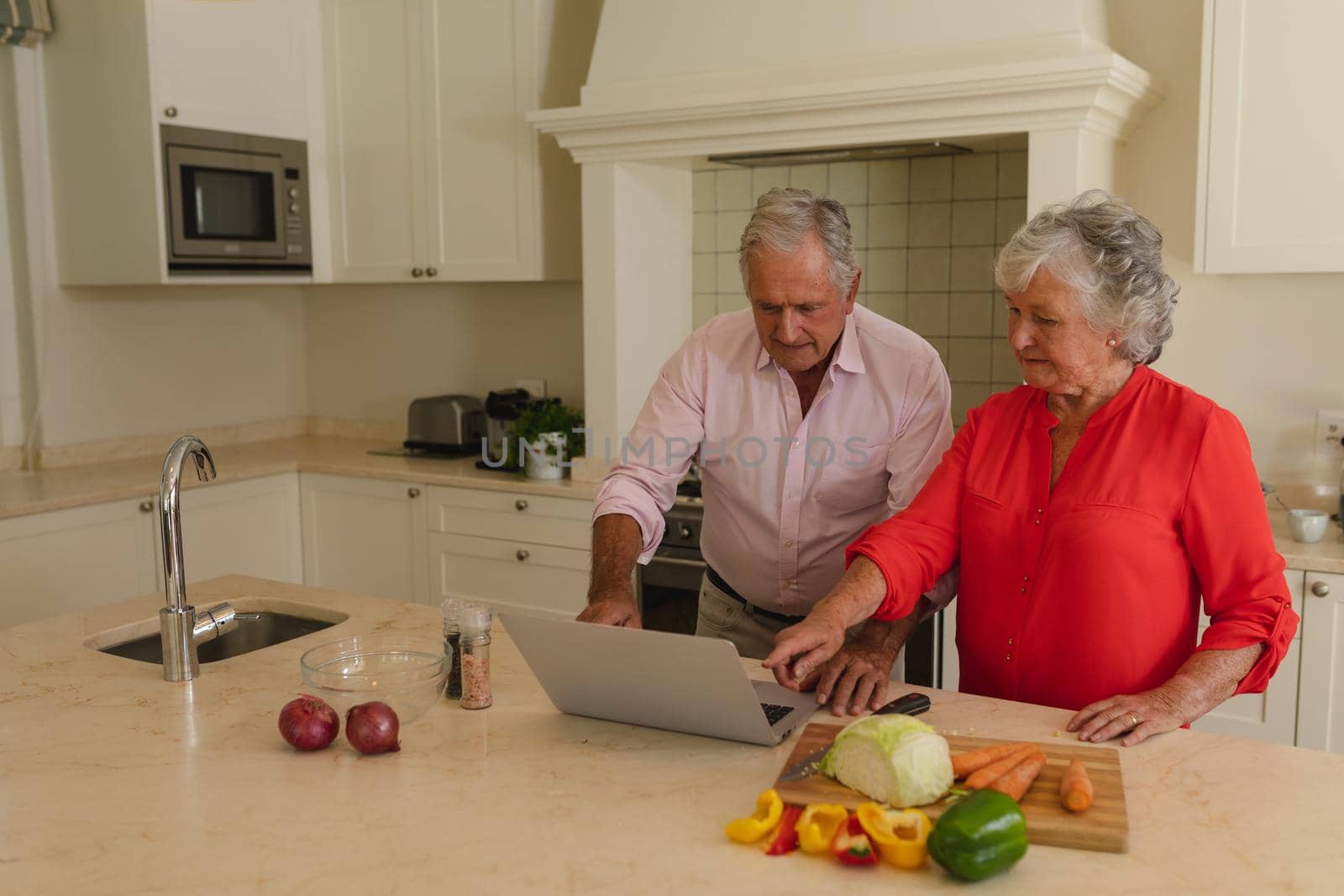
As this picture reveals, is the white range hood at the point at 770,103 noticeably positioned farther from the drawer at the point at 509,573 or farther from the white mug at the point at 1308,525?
the white mug at the point at 1308,525

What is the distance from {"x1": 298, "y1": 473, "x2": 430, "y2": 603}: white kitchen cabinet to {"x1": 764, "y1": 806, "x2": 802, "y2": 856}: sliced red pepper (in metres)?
2.83

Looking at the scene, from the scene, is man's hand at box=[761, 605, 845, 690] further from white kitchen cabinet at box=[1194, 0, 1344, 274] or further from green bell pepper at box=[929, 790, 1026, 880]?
white kitchen cabinet at box=[1194, 0, 1344, 274]

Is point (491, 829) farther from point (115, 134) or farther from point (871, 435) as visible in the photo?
point (115, 134)

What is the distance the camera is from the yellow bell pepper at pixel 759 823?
1.36m

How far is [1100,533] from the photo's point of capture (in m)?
1.78

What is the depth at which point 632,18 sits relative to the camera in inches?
140

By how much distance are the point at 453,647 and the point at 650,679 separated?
395mm

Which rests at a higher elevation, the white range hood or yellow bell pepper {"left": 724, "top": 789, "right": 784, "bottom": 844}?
the white range hood

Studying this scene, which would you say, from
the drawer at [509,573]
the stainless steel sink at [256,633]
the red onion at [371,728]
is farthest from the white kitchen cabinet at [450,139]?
the red onion at [371,728]

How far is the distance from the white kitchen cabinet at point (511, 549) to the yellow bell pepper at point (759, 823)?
2291mm

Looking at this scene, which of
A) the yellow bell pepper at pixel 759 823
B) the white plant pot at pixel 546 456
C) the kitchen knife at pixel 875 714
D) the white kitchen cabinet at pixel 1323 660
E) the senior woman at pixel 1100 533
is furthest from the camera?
the white plant pot at pixel 546 456

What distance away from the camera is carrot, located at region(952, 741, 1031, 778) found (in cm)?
144

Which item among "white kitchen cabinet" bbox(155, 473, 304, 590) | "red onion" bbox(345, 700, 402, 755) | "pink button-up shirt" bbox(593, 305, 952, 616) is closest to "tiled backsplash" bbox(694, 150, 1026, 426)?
"pink button-up shirt" bbox(593, 305, 952, 616)

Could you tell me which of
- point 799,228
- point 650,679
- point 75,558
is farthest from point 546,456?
point 650,679
